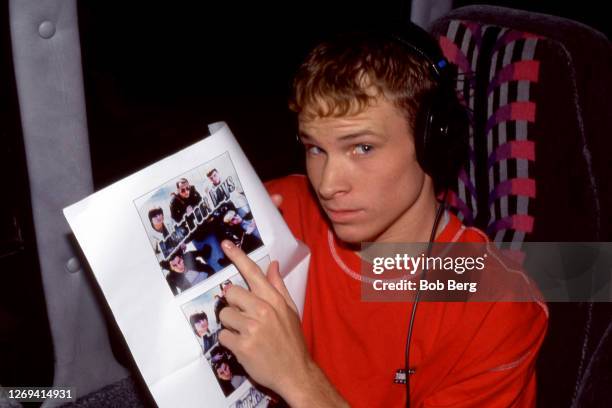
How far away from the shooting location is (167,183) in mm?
826

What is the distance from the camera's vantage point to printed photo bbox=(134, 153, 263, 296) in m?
0.82

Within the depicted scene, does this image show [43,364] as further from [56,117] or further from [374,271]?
[374,271]

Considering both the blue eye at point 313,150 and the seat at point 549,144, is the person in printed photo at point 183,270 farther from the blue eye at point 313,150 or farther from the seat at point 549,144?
the seat at point 549,144

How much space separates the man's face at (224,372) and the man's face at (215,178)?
0.27 meters

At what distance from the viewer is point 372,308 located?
1.06 m

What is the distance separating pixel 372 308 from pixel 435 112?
356 mm

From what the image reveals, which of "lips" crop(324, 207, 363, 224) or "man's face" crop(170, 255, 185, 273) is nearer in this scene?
"man's face" crop(170, 255, 185, 273)

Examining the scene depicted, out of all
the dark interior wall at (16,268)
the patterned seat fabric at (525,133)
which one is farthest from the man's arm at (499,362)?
the dark interior wall at (16,268)

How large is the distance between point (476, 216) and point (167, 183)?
0.61 m

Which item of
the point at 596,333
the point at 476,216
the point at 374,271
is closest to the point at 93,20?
the point at 374,271

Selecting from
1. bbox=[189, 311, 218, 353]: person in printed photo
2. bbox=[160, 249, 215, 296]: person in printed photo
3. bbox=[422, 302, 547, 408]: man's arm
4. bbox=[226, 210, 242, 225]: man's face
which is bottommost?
bbox=[422, 302, 547, 408]: man's arm

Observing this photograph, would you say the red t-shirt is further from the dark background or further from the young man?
the dark background

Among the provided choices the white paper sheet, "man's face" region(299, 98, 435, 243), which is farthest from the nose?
the white paper sheet

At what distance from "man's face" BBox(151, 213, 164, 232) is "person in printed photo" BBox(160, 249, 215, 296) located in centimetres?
4
